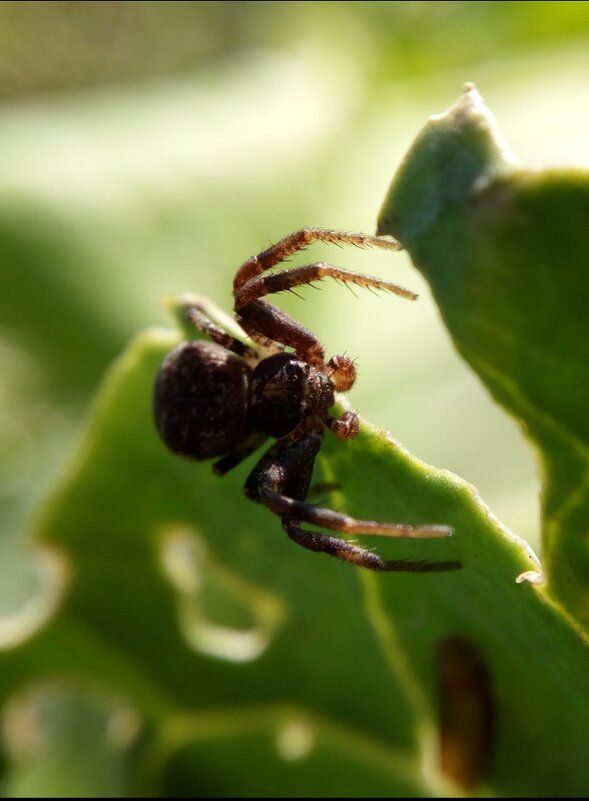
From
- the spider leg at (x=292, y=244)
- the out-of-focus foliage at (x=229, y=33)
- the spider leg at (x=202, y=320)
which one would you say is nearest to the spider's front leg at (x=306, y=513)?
the spider leg at (x=202, y=320)

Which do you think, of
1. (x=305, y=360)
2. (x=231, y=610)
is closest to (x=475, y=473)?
(x=305, y=360)

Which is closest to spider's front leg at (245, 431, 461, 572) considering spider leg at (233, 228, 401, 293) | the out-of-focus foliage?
spider leg at (233, 228, 401, 293)

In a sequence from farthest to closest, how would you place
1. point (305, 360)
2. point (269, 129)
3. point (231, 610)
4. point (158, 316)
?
point (269, 129) → point (158, 316) → point (305, 360) → point (231, 610)

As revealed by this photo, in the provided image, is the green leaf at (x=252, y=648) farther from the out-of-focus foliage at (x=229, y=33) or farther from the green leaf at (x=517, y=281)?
the out-of-focus foliage at (x=229, y=33)

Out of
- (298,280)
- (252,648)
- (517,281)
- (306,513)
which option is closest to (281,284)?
(298,280)

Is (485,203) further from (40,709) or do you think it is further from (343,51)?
(343,51)

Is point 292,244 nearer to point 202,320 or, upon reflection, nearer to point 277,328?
Answer: point 277,328

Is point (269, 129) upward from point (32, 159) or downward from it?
downward
